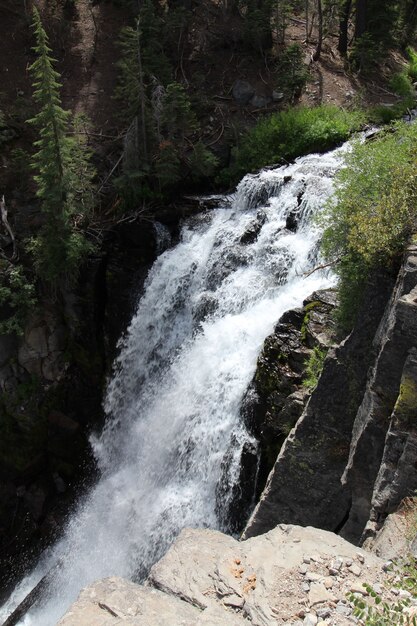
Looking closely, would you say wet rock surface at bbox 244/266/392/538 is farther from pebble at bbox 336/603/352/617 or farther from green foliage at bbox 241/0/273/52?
green foliage at bbox 241/0/273/52


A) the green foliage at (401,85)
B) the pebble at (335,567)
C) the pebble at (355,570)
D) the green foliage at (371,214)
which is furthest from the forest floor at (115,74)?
the pebble at (355,570)

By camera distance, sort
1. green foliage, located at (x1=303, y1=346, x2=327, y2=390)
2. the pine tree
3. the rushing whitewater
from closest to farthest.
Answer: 1. green foliage, located at (x1=303, y1=346, x2=327, y2=390)
2. the rushing whitewater
3. the pine tree

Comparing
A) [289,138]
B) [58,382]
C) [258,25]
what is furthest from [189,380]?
[258,25]

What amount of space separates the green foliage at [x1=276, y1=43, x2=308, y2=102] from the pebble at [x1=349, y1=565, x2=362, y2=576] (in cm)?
1983

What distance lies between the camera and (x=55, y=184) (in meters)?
15.4

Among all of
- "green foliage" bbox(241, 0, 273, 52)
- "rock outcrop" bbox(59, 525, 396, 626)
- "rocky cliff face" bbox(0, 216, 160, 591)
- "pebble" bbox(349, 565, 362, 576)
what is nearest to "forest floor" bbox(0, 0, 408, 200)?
"green foliage" bbox(241, 0, 273, 52)

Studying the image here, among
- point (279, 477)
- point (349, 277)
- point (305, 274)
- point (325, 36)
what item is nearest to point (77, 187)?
point (305, 274)

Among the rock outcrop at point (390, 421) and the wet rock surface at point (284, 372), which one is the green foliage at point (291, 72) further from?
the rock outcrop at point (390, 421)

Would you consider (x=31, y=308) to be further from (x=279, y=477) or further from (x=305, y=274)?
(x=279, y=477)

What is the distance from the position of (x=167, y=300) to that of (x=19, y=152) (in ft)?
26.3

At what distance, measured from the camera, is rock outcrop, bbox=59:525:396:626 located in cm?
618

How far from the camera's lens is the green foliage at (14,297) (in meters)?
16.4

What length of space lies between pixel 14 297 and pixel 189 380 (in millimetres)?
6322

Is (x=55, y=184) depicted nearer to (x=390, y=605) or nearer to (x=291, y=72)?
(x=291, y=72)
